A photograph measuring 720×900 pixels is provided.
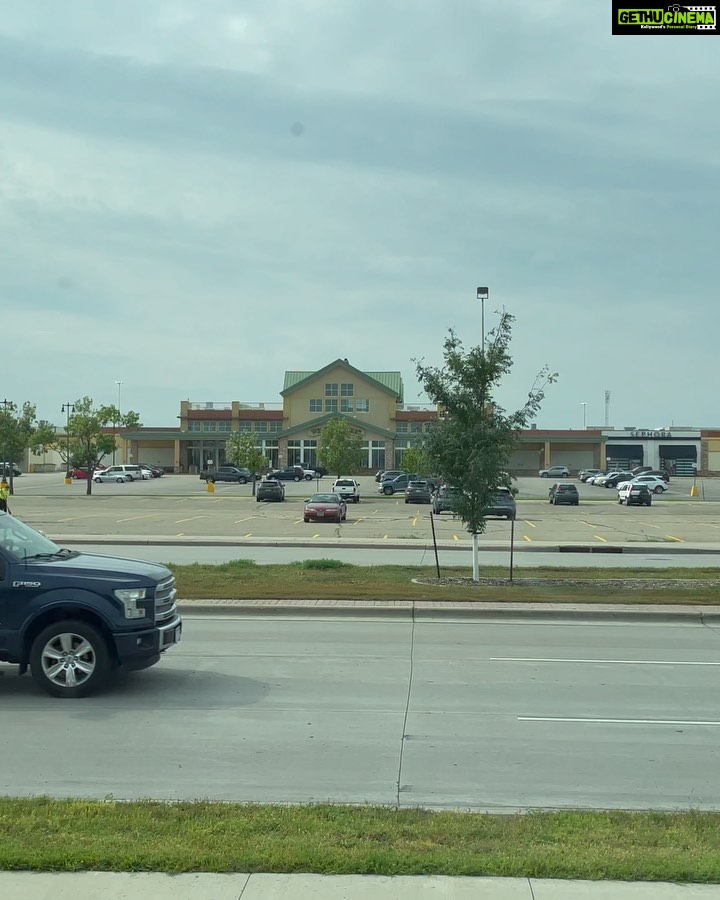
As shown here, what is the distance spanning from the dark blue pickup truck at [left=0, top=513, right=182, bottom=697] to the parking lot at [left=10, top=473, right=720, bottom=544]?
73.8 ft

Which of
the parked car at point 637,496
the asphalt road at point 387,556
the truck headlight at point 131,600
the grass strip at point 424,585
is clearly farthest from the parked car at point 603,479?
the truck headlight at point 131,600

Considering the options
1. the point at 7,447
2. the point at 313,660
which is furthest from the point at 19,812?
the point at 7,447

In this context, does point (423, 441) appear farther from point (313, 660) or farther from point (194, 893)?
point (194, 893)

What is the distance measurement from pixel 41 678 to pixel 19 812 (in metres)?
3.56

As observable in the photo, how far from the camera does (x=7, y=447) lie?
226ft

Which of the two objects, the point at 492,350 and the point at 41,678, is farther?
the point at 492,350

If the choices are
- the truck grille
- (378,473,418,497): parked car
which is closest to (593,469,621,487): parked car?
(378,473,418,497): parked car

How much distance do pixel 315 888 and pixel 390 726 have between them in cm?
370

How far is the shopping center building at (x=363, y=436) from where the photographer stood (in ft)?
358

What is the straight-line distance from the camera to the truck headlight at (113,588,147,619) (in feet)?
30.2

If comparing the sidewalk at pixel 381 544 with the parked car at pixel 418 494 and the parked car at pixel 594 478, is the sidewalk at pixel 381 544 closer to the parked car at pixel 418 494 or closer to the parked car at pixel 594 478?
the parked car at pixel 418 494

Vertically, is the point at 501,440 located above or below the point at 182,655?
above

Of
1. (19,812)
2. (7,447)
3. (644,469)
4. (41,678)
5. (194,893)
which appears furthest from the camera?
(644,469)

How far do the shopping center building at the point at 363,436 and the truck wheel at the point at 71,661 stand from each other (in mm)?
94482
